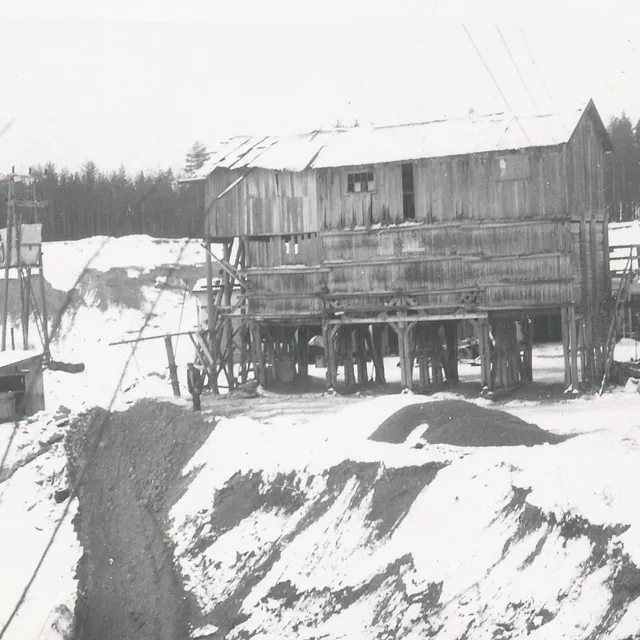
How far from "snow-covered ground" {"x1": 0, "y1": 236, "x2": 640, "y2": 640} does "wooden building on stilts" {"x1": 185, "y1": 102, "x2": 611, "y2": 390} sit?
482 centimetres

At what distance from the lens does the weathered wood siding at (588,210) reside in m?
33.3

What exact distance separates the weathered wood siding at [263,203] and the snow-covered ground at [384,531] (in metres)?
8.70

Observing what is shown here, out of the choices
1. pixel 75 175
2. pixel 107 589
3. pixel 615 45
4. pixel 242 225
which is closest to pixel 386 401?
pixel 107 589

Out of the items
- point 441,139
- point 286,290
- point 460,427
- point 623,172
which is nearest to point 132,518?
point 460,427

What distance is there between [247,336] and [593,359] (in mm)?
13967

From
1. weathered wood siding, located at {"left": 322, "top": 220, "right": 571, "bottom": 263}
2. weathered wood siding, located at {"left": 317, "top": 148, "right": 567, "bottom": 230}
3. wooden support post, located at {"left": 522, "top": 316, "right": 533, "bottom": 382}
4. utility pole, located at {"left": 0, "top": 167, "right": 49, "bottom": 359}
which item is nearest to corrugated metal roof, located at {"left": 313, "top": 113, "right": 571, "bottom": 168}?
weathered wood siding, located at {"left": 317, "top": 148, "right": 567, "bottom": 230}

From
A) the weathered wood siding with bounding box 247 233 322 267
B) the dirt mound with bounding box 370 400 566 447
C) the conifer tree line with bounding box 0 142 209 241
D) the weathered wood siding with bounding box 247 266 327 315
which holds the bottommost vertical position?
the dirt mound with bounding box 370 400 566 447

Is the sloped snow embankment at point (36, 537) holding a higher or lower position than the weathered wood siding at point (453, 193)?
lower

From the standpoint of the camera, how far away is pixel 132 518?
25.6m

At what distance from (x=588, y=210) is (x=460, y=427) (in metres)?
15.7

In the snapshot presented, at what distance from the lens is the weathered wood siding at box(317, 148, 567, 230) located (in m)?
32.8

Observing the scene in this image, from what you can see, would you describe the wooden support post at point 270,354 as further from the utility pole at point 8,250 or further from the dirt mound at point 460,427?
the dirt mound at point 460,427

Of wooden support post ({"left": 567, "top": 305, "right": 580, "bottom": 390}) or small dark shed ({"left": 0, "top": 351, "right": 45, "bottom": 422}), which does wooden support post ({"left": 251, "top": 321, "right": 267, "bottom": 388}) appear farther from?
wooden support post ({"left": 567, "top": 305, "right": 580, "bottom": 390})

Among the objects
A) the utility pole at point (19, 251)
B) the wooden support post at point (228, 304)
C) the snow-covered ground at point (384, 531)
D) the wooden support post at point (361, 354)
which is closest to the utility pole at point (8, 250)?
the utility pole at point (19, 251)
